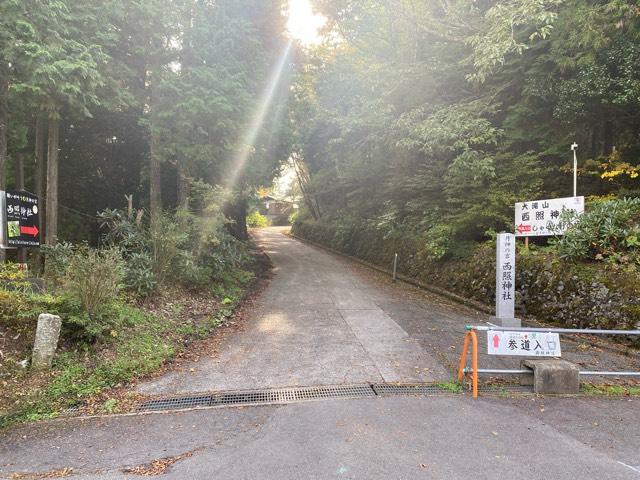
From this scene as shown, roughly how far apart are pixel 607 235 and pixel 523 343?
408 centimetres

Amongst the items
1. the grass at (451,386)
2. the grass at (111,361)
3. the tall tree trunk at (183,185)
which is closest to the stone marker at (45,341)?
the grass at (111,361)

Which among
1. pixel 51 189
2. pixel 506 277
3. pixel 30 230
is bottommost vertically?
pixel 506 277

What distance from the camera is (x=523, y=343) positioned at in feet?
17.1

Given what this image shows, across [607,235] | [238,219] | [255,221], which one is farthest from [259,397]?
[255,221]

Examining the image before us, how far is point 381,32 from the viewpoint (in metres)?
15.0

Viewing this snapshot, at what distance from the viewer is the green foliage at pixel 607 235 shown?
24.5 ft

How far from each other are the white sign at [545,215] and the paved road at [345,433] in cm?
308

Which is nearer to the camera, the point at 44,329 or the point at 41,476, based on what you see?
the point at 41,476

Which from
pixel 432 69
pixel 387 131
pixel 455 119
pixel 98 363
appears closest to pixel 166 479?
pixel 98 363

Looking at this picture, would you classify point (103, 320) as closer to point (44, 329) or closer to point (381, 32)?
point (44, 329)

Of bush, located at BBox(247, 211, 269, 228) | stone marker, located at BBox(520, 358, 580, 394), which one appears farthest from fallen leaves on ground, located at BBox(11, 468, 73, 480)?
bush, located at BBox(247, 211, 269, 228)

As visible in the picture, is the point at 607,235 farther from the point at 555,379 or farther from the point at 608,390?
the point at 555,379

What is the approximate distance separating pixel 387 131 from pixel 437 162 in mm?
1916

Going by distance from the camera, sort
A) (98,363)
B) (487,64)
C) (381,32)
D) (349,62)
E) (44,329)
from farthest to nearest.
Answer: (349,62) → (381,32) → (487,64) → (98,363) → (44,329)
